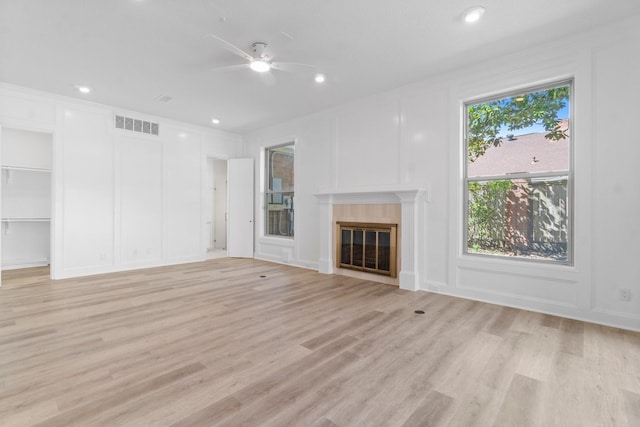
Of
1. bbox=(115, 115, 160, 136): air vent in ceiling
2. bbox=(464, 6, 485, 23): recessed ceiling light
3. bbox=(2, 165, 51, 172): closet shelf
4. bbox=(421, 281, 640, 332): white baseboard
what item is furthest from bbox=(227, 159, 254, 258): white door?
bbox=(464, 6, 485, 23): recessed ceiling light

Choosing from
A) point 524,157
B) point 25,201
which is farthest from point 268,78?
point 25,201

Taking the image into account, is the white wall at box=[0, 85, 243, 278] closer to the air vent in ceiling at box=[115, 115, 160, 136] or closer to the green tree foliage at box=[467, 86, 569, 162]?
the air vent in ceiling at box=[115, 115, 160, 136]

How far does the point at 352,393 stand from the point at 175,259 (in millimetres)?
5571

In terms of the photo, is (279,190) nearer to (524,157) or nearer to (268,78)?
(268,78)

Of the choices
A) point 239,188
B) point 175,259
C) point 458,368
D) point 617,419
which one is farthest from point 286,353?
point 239,188

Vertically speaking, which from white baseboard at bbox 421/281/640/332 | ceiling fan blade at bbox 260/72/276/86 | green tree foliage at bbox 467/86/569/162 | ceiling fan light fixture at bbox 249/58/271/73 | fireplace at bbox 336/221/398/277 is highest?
ceiling fan blade at bbox 260/72/276/86

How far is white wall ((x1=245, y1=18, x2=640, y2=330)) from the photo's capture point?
3.02 metres

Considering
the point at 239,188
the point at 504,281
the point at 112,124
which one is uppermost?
the point at 112,124

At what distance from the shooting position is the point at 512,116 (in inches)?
149

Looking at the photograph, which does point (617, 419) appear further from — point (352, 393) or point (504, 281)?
point (504, 281)

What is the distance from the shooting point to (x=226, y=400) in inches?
72.3

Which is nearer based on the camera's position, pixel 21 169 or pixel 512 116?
pixel 512 116

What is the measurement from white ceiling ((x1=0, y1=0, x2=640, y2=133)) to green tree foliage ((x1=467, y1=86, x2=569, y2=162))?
593 millimetres

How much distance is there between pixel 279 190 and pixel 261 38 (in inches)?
152
